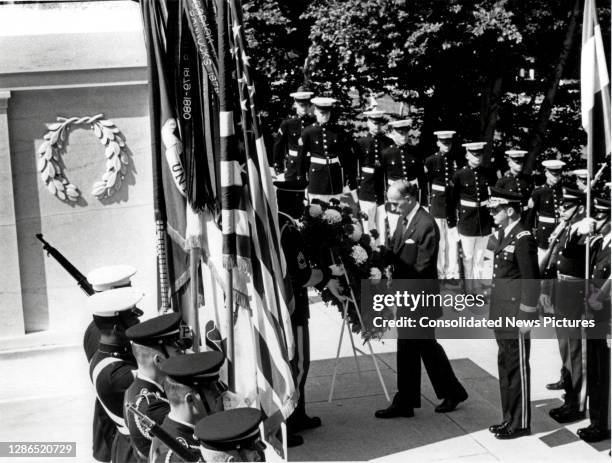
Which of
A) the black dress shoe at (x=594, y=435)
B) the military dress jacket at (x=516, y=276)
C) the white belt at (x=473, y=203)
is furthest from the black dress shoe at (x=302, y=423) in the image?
the white belt at (x=473, y=203)

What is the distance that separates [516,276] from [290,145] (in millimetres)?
5591

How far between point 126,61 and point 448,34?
5.73 meters

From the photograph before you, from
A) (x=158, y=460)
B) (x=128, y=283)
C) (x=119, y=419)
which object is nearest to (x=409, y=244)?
(x=128, y=283)

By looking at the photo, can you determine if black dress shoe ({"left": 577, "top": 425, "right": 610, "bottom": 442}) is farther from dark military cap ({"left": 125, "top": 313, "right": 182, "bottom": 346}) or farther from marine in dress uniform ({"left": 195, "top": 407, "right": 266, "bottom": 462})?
marine in dress uniform ({"left": 195, "top": 407, "right": 266, "bottom": 462})

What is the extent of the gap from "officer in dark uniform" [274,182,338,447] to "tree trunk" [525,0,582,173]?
6.00 metres

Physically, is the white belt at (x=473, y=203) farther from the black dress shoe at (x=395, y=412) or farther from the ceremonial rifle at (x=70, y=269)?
the ceremonial rifle at (x=70, y=269)

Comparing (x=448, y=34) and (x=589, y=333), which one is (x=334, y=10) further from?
(x=589, y=333)

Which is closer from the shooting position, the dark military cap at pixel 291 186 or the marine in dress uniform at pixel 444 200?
the dark military cap at pixel 291 186

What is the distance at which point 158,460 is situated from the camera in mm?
4137

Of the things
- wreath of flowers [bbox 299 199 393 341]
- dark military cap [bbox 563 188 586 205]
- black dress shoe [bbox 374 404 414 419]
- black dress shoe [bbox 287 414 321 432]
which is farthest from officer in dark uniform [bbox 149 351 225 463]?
dark military cap [bbox 563 188 586 205]

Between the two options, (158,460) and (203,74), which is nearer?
(158,460)

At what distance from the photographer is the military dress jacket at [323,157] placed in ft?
37.2

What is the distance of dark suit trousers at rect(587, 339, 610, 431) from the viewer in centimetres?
654

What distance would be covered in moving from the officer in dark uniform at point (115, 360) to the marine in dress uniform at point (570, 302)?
11.1 feet
